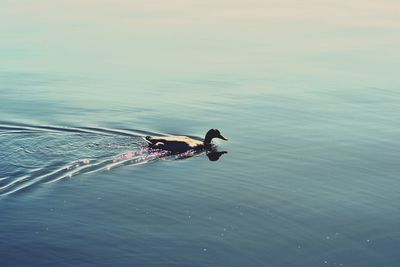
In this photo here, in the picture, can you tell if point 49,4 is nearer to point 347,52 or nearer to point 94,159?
point 347,52

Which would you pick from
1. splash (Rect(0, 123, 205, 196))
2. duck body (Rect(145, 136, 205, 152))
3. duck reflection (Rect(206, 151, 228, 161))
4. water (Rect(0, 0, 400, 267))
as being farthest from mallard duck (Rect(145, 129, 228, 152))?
duck reflection (Rect(206, 151, 228, 161))

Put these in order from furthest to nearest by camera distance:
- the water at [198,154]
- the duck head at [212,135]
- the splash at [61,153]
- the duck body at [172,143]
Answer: the duck head at [212,135] < the duck body at [172,143] < the splash at [61,153] < the water at [198,154]

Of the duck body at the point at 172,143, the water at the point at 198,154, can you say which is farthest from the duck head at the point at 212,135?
the duck body at the point at 172,143

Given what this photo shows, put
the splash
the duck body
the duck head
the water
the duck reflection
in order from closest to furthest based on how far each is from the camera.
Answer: the water
the splash
the duck body
the duck reflection
the duck head

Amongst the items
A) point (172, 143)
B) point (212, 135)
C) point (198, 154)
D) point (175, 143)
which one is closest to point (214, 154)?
point (198, 154)

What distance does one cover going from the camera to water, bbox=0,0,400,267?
19859mm

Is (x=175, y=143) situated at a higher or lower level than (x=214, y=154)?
higher

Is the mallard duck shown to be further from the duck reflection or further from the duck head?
the duck reflection

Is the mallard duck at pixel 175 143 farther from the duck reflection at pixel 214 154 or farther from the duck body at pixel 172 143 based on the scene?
the duck reflection at pixel 214 154

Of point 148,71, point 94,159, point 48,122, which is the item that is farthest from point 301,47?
point 94,159

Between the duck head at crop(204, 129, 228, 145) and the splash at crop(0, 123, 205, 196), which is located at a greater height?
the duck head at crop(204, 129, 228, 145)

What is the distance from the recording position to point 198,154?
29.3 meters

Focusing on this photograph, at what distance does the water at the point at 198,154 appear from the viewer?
19.9 m

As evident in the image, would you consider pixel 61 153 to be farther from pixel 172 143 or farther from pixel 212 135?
pixel 212 135
